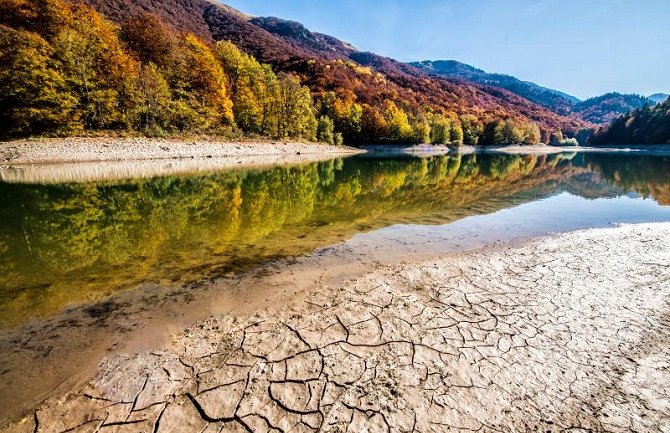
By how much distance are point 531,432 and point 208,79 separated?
6307cm

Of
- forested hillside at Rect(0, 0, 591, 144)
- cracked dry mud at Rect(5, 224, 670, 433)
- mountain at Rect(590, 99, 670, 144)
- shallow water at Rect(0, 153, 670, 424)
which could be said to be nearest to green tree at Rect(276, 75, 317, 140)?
forested hillside at Rect(0, 0, 591, 144)

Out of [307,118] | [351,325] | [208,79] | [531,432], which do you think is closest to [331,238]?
[351,325]

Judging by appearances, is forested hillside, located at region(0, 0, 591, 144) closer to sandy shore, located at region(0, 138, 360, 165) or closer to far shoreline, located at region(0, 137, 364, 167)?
far shoreline, located at region(0, 137, 364, 167)

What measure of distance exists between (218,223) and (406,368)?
35.4 feet

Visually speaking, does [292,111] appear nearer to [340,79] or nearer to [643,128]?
[340,79]

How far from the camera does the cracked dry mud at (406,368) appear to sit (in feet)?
12.8

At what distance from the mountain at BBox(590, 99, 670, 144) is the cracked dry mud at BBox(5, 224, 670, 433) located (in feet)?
489

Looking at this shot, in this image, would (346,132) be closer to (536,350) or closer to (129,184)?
(129,184)

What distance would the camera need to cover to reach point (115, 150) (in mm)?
34875

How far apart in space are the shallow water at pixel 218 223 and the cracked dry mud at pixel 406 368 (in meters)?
Result: 3.41

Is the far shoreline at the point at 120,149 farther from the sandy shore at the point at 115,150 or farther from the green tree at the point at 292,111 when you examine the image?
the green tree at the point at 292,111

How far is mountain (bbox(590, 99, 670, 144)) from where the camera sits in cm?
11138

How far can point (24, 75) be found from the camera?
33.4 meters

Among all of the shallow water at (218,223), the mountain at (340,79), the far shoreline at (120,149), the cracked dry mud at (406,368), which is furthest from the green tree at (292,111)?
the cracked dry mud at (406,368)
